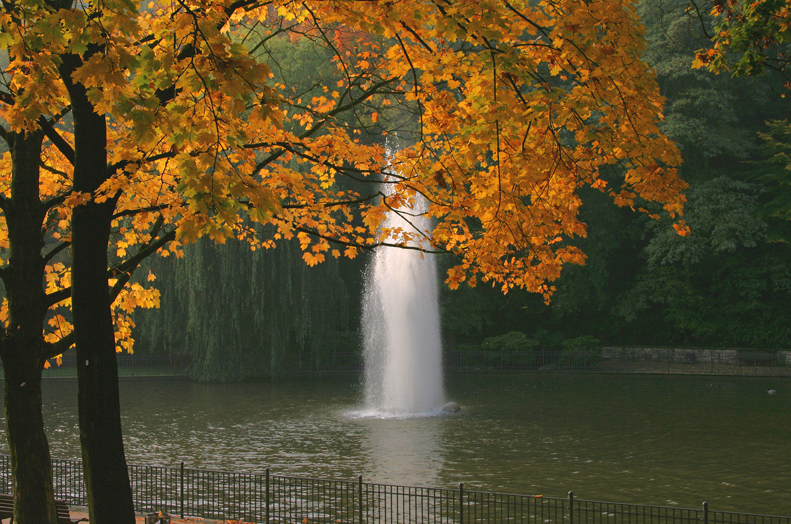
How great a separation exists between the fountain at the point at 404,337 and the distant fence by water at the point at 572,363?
677 cm

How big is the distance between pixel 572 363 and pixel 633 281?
27.5 feet

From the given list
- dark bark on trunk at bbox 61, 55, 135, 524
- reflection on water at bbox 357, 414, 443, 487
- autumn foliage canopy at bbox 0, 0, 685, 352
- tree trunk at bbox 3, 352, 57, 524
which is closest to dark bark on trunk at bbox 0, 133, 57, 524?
tree trunk at bbox 3, 352, 57, 524

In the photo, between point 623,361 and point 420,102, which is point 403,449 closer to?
point 420,102

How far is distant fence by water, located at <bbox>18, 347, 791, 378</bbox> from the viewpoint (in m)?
36.1

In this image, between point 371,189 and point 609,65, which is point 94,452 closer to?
point 609,65

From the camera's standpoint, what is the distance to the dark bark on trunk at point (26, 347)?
855cm

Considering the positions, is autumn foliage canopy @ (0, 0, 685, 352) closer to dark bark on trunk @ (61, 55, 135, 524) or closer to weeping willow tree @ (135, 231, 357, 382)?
dark bark on trunk @ (61, 55, 135, 524)

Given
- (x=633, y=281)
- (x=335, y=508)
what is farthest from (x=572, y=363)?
(x=335, y=508)

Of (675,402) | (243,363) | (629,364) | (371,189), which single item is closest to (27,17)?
(675,402)

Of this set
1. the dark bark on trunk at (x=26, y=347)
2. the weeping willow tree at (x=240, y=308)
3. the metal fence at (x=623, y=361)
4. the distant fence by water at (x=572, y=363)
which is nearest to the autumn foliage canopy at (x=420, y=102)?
the dark bark on trunk at (x=26, y=347)

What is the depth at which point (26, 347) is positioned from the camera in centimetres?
870

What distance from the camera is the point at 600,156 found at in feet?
26.8

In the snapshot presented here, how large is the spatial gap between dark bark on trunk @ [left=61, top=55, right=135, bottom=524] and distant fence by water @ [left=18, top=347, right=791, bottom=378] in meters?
28.4

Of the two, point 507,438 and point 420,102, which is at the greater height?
point 420,102
